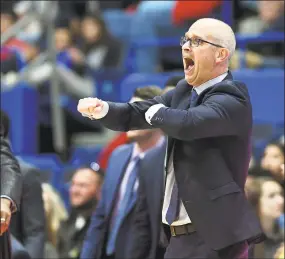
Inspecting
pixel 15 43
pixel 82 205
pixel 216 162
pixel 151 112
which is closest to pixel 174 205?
pixel 216 162

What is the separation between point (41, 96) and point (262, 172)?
3.33 m

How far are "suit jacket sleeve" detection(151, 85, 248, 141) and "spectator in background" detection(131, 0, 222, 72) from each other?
11.2ft

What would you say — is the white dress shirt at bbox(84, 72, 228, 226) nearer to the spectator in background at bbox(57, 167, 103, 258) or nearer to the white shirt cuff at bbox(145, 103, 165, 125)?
the white shirt cuff at bbox(145, 103, 165, 125)

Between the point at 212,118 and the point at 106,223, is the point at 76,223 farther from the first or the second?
the point at 212,118

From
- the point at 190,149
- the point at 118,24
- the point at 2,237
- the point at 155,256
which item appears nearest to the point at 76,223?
the point at 155,256

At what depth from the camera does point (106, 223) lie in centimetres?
595

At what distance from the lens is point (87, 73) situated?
997 cm

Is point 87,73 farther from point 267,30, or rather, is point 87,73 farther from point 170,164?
point 170,164

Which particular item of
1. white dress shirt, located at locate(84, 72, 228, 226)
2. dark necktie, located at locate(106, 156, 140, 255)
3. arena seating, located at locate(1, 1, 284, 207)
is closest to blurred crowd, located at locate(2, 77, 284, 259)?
dark necktie, located at locate(106, 156, 140, 255)

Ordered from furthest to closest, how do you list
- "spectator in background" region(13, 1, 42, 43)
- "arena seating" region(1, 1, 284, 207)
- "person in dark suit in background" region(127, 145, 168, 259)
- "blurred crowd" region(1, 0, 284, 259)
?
1. "spectator in background" region(13, 1, 42, 43)
2. "arena seating" region(1, 1, 284, 207)
3. "blurred crowd" region(1, 0, 284, 259)
4. "person in dark suit in background" region(127, 145, 168, 259)

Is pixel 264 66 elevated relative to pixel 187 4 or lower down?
lower down

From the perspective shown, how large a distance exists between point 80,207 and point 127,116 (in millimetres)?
2765

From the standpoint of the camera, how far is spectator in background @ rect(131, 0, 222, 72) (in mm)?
7789

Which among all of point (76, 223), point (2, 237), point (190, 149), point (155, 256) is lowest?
point (76, 223)
